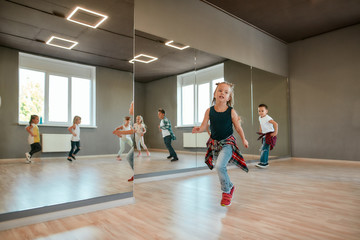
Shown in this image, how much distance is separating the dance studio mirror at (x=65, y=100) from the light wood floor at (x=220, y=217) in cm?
25

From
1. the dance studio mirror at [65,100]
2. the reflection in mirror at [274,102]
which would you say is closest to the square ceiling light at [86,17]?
the dance studio mirror at [65,100]

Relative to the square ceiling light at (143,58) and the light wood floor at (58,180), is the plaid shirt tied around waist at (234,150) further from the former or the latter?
the square ceiling light at (143,58)

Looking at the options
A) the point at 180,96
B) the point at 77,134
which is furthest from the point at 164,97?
the point at 77,134

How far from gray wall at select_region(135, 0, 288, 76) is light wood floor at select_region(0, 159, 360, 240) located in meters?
2.49

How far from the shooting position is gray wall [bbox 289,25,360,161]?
601cm

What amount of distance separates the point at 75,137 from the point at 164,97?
2.09m

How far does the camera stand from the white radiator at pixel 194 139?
4.45 metres

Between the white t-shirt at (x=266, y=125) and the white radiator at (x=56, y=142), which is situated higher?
the white t-shirt at (x=266, y=125)

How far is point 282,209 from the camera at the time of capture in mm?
2402

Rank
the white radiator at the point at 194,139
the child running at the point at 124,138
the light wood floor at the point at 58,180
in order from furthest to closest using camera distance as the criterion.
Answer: the white radiator at the point at 194,139, the child running at the point at 124,138, the light wood floor at the point at 58,180

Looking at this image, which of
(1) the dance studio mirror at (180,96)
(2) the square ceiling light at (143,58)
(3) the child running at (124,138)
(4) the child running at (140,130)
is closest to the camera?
(3) the child running at (124,138)

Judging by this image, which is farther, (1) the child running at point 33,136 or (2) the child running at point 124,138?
(2) the child running at point 124,138

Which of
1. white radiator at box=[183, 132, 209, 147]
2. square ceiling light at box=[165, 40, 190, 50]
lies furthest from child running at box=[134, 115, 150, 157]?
square ceiling light at box=[165, 40, 190, 50]

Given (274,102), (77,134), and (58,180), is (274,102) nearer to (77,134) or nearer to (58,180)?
(77,134)
